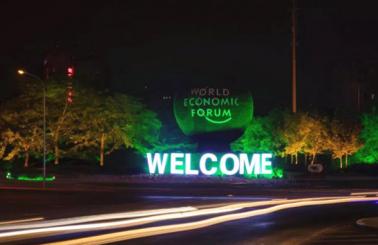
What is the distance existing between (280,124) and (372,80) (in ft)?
110

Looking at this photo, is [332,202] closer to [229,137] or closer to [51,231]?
[51,231]

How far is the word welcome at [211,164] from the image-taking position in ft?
153

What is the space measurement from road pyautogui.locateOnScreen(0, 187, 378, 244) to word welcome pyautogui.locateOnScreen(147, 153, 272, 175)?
1172 centimetres

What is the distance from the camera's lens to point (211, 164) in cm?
4744

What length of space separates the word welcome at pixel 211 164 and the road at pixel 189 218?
11.7 m

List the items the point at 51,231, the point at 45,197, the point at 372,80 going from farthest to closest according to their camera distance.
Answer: the point at 372,80, the point at 45,197, the point at 51,231

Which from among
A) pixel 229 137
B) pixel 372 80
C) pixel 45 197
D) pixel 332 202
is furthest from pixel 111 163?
pixel 372 80

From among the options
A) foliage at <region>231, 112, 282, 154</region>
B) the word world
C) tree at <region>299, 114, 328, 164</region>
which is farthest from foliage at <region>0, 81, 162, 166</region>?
tree at <region>299, 114, 328, 164</region>

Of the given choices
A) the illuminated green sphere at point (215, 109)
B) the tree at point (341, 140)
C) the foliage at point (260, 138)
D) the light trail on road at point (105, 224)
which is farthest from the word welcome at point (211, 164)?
the light trail on road at point (105, 224)

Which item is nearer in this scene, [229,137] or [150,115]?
[229,137]

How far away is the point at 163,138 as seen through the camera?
200 feet

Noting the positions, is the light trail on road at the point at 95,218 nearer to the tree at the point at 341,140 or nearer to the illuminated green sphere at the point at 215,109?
the illuminated green sphere at the point at 215,109

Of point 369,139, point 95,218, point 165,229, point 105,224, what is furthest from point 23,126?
point 165,229

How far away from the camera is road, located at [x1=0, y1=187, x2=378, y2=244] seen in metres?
17.0
